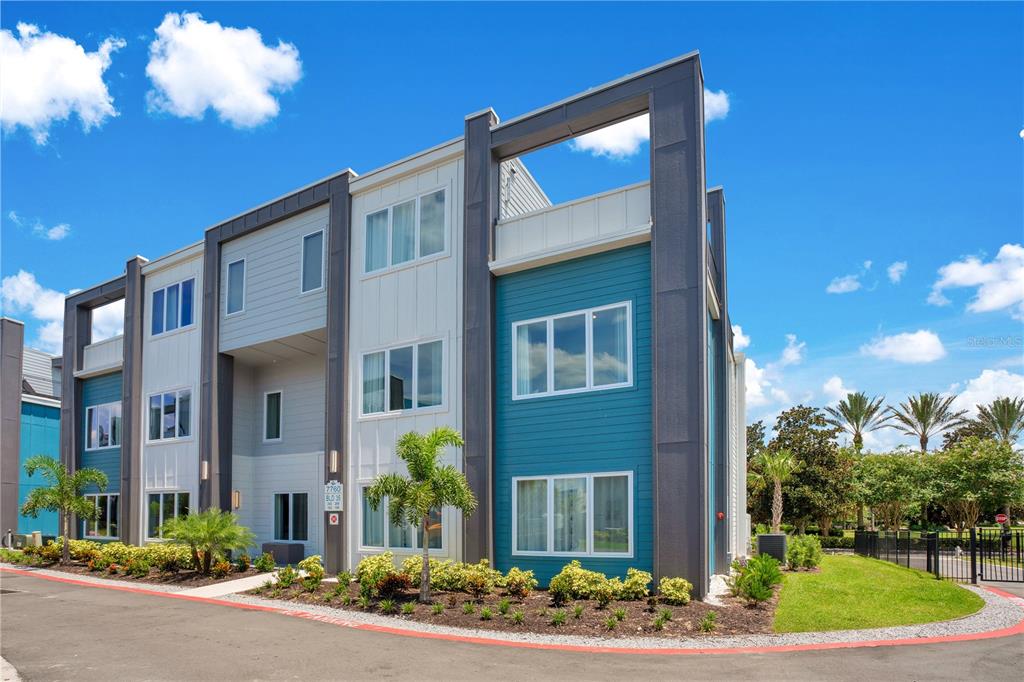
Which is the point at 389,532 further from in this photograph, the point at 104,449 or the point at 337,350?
the point at 104,449

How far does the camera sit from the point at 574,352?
15.9 metres

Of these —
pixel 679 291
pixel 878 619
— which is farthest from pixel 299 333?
pixel 878 619

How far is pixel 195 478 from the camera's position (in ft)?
76.8

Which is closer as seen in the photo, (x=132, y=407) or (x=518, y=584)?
(x=518, y=584)

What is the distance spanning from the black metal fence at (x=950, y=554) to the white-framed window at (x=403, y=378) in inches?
475

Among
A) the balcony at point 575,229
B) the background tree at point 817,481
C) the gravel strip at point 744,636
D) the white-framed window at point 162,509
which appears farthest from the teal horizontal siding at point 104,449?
the background tree at point 817,481

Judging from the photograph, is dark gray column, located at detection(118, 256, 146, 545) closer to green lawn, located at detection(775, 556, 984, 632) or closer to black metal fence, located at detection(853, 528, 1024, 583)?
green lawn, located at detection(775, 556, 984, 632)

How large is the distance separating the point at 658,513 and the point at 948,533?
29.1 meters

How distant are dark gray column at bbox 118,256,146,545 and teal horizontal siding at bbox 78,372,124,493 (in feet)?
5.44

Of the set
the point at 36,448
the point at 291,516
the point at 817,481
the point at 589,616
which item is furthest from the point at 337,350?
the point at 817,481

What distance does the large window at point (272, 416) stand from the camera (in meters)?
23.6

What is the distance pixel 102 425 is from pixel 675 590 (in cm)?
2306

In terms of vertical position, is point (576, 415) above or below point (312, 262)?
below

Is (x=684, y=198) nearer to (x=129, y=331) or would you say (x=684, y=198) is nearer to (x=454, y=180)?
(x=454, y=180)
